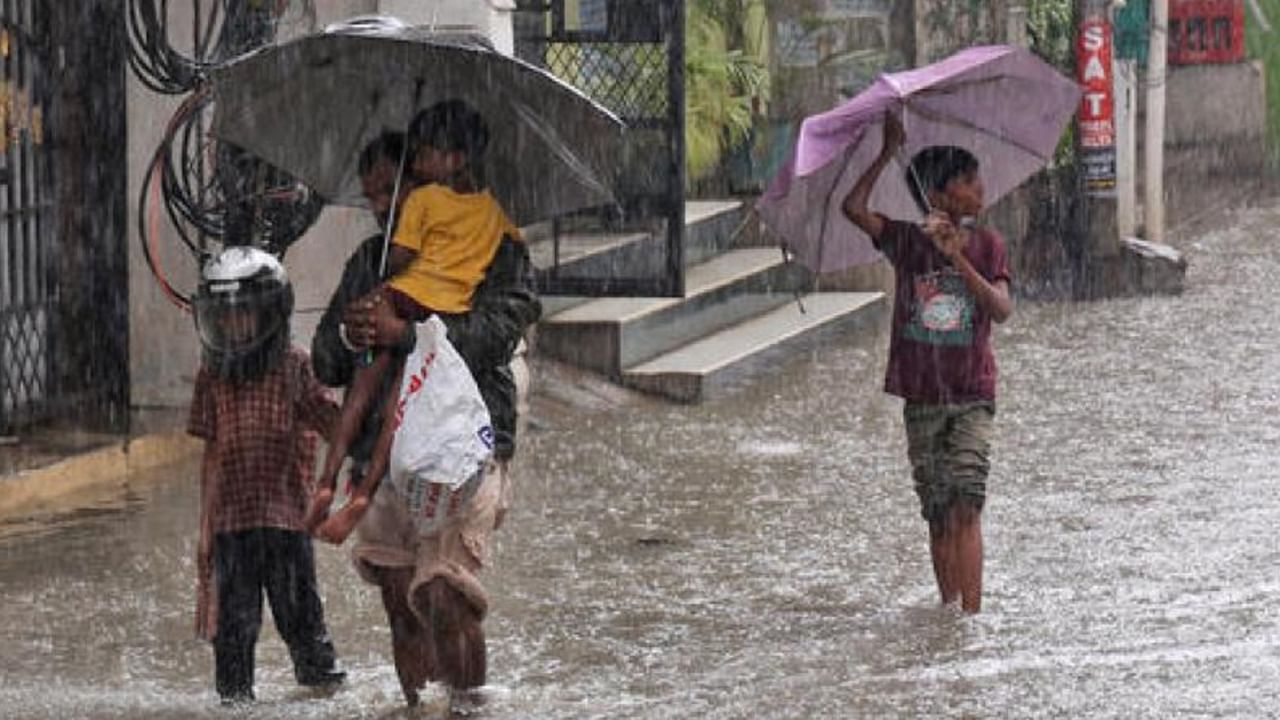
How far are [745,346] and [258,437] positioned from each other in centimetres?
786

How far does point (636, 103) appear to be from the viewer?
1556 cm

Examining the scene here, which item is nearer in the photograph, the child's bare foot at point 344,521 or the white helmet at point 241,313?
the child's bare foot at point 344,521

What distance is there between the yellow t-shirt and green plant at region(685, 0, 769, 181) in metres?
9.95

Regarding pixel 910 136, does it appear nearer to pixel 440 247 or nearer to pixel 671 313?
pixel 440 247

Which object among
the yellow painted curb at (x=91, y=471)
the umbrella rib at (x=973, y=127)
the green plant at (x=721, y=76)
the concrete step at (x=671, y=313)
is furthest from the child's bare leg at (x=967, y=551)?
the green plant at (x=721, y=76)

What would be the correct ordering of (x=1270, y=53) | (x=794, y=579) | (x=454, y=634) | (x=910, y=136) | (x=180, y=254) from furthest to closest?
1. (x=1270, y=53)
2. (x=180, y=254)
3. (x=794, y=579)
4. (x=910, y=136)
5. (x=454, y=634)

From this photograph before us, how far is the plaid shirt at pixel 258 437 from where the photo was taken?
8500 mm

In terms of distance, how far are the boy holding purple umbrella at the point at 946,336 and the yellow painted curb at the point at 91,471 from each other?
11.8 feet

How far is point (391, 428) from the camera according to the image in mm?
8156

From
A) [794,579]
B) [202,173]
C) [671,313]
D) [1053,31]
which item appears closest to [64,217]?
[202,173]

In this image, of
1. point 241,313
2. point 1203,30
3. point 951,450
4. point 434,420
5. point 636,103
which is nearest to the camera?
point 434,420

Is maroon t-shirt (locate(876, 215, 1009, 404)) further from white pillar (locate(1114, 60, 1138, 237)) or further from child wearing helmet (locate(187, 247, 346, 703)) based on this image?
white pillar (locate(1114, 60, 1138, 237))

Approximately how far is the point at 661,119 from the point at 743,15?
4621mm

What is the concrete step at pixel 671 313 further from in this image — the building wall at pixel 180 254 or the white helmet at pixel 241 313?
the white helmet at pixel 241 313
